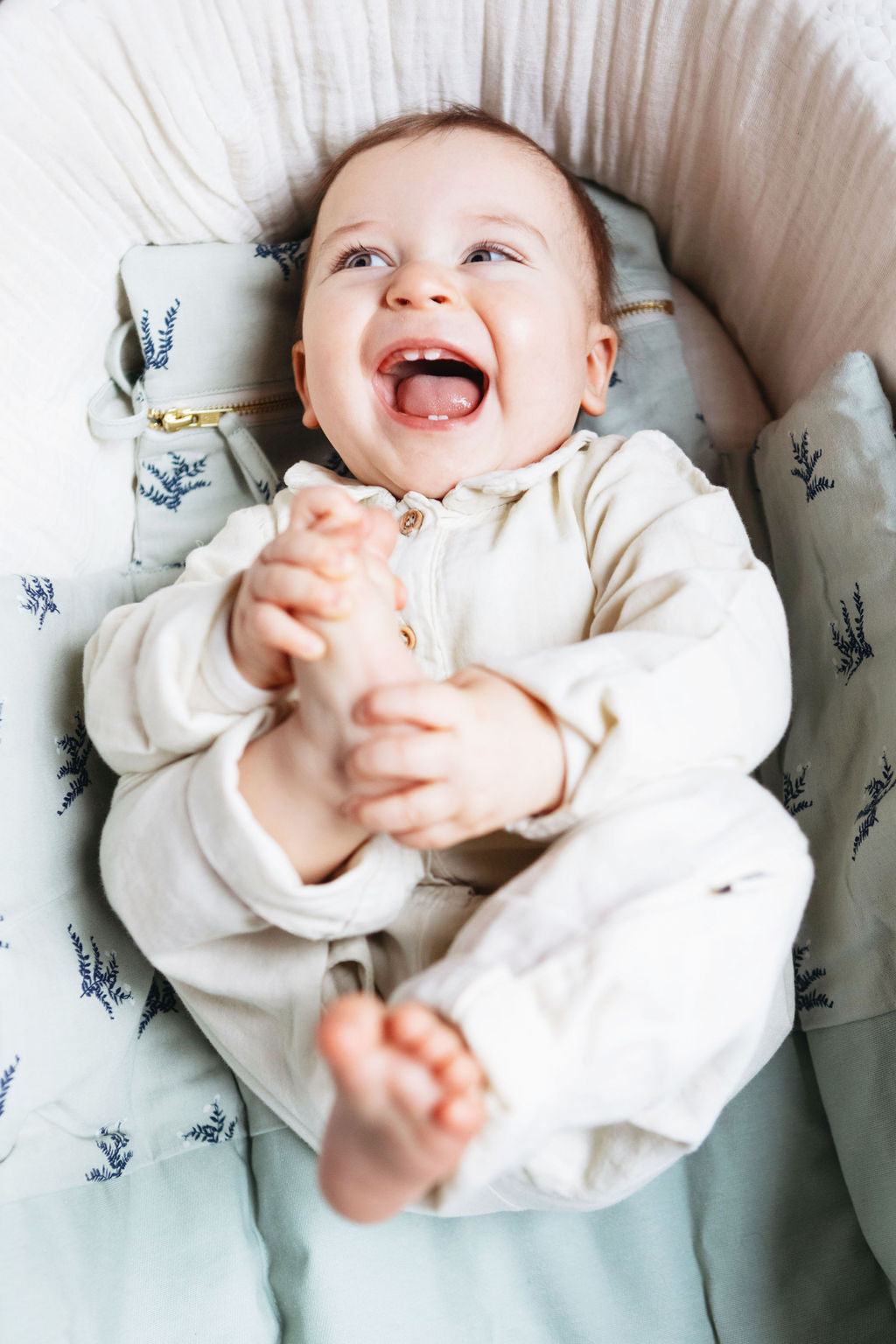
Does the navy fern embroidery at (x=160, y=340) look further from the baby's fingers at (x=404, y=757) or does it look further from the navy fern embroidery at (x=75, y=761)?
the baby's fingers at (x=404, y=757)

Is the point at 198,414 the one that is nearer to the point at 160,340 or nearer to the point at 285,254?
the point at 160,340

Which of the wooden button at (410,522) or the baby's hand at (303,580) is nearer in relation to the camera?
the baby's hand at (303,580)

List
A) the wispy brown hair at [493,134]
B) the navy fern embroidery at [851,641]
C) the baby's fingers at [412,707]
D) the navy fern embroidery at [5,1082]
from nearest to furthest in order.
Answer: the baby's fingers at [412,707], the navy fern embroidery at [5,1082], the navy fern embroidery at [851,641], the wispy brown hair at [493,134]

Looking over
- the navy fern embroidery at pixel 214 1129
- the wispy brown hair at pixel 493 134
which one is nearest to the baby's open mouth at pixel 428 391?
the wispy brown hair at pixel 493 134

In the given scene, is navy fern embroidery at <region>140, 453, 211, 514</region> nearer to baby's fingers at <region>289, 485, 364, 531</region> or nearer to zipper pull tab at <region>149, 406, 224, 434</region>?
zipper pull tab at <region>149, 406, 224, 434</region>

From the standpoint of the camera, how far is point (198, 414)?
46.5 inches

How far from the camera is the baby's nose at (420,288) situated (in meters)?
0.94

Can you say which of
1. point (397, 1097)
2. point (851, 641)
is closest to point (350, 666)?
point (397, 1097)

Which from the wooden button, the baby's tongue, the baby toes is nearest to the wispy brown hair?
the baby's tongue

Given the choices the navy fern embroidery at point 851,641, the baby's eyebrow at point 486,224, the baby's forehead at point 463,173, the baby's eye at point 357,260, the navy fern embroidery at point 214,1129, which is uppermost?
the baby's forehead at point 463,173

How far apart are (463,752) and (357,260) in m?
0.60

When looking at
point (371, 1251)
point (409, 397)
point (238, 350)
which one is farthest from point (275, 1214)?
point (238, 350)

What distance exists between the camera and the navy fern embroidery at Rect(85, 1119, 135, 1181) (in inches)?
35.3

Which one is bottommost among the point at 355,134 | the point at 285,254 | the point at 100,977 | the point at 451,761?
the point at 100,977
